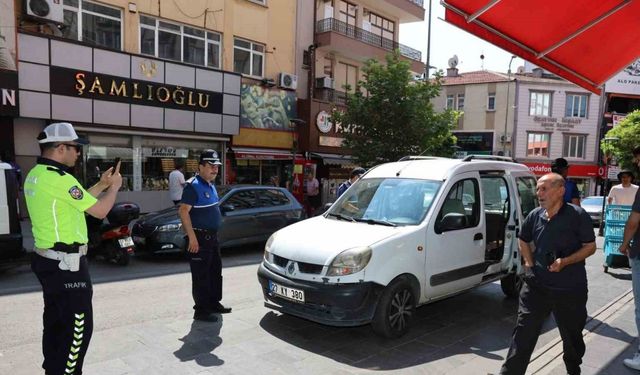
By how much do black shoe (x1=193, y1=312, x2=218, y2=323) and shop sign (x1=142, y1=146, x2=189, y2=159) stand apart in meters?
11.5

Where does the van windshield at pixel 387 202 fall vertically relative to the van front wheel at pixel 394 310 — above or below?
above

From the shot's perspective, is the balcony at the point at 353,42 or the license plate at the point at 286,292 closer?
the license plate at the point at 286,292

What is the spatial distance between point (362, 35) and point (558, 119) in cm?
2467

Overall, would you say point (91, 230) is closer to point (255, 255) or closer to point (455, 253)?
point (255, 255)

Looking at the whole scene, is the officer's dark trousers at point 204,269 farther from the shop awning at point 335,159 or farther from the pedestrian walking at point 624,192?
the shop awning at point 335,159

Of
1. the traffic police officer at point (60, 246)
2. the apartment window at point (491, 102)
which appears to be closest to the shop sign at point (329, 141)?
the traffic police officer at point (60, 246)

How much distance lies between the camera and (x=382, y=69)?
1688 cm

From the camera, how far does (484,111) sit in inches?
1575

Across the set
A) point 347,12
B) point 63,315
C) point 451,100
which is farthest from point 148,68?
point 451,100

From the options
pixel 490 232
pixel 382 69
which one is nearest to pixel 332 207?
pixel 490 232

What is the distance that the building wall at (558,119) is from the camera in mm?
38844

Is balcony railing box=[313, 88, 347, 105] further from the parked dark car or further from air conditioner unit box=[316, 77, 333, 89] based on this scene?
the parked dark car

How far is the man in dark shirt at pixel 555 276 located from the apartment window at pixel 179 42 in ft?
49.1

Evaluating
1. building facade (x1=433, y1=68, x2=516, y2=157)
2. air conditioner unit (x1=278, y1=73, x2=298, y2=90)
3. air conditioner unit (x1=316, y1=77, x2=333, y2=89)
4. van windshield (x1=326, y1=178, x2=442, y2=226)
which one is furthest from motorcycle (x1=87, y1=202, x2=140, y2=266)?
building facade (x1=433, y1=68, x2=516, y2=157)
